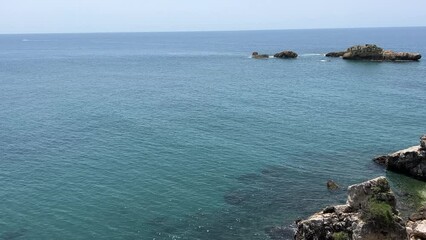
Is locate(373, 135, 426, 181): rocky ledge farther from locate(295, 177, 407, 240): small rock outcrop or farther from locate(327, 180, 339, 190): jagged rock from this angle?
locate(295, 177, 407, 240): small rock outcrop

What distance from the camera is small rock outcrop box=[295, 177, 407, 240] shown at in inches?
1583

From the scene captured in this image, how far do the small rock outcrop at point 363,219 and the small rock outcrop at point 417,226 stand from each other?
274 centimetres

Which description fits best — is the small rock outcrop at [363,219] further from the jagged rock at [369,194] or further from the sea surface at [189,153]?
the sea surface at [189,153]

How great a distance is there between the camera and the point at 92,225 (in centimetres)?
5088

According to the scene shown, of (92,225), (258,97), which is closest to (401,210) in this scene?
(92,225)

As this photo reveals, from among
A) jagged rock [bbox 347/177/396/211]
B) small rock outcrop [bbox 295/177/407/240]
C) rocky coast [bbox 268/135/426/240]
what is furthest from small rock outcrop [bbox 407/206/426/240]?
jagged rock [bbox 347/177/396/211]

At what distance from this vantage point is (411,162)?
6481cm

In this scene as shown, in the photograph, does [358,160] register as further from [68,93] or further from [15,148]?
[68,93]

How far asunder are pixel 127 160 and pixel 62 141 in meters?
17.1

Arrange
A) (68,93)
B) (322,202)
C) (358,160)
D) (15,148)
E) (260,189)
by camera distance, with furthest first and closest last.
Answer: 1. (68,93)
2. (15,148)
3. (358,160)
4. (260,189)
5. (322,202)

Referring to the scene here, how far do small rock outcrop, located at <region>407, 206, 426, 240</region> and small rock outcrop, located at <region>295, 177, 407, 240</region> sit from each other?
2738 mm

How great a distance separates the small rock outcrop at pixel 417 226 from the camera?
139 ft

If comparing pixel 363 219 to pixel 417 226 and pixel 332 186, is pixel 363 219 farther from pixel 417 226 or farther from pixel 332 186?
pixel 332 186

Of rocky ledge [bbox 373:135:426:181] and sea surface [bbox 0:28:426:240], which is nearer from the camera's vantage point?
sea surface [bbox 0:28:426:240]
